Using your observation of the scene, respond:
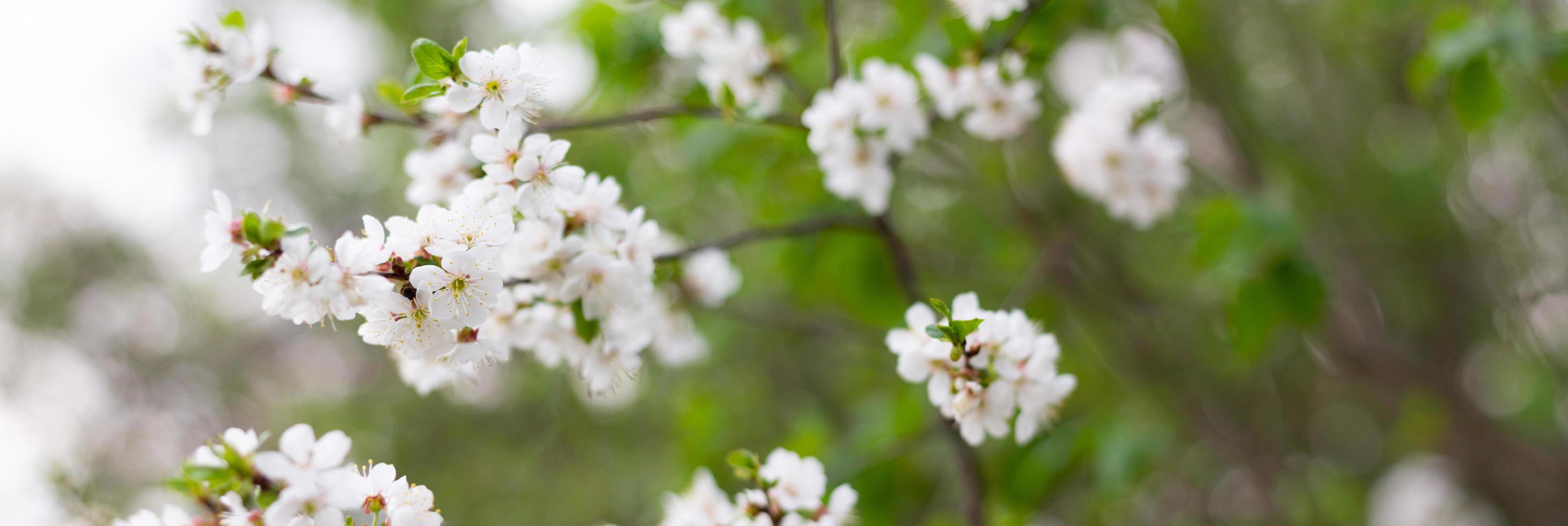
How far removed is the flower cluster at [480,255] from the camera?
899 millimetres

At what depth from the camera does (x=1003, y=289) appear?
228cm

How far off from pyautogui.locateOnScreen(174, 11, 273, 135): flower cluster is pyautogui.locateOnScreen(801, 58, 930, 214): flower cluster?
0.79 meters

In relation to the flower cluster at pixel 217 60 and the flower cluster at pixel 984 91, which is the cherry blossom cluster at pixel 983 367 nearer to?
the flower cluster at pixel 984 91

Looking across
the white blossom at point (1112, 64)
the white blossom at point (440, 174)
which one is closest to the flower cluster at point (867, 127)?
the white blossom at point (440, 174)

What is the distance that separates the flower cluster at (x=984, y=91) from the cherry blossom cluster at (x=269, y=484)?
1.02 m

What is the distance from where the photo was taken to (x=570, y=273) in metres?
1.10

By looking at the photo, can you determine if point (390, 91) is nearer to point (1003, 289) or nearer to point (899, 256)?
point (899, 256)

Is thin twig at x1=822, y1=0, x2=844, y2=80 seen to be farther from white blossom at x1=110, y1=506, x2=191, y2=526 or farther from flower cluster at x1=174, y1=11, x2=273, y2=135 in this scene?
white blossom at x1=110, y1=506, x2=191, y2=526

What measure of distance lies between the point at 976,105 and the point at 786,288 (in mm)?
1408

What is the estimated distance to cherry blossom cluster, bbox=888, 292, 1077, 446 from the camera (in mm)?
Result: 1054

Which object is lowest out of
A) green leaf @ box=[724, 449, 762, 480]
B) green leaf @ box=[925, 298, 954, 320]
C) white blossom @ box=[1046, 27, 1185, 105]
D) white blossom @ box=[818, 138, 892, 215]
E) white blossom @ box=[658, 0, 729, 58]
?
green leaf @ box=[925, 298, 954, 320]

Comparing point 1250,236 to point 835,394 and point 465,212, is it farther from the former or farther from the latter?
point 835,394

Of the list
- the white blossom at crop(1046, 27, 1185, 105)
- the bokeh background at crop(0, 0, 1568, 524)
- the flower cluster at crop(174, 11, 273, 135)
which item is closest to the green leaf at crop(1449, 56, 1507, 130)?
the bokeh background at crop(0, 0, 1568, 524)

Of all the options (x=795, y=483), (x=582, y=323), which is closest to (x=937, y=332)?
(x=795, y=483)
